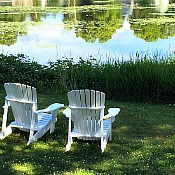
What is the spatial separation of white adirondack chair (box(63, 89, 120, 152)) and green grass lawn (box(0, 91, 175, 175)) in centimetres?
17

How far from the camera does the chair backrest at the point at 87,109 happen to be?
532cm

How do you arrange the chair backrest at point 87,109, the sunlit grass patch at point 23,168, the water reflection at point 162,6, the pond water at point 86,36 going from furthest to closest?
the water reflection at point 162,6, the pond water at point 86,36, the chair backrest at point 87,109, the sunlit grass patch at point 23,168

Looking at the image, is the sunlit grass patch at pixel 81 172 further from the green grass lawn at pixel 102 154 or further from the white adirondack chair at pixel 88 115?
the white adirondack chair at pixel 88 115

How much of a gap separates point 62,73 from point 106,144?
4.68 meters

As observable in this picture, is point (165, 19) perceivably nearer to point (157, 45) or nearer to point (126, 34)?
point (126, 34)

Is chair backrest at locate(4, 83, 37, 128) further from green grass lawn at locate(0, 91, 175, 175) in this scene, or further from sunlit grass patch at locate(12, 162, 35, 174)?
sunlit grass patch at locate(12, 162, 35, 174)

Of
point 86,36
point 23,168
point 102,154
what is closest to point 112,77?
point 102,154

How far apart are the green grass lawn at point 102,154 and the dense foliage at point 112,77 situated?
2.07 m

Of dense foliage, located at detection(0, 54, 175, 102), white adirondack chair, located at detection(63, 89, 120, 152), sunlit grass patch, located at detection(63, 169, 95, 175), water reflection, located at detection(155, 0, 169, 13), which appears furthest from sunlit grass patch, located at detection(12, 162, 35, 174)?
water reflection, located at detection(155, 0, 169, 13)

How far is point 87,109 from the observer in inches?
210

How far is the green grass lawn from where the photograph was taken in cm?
467

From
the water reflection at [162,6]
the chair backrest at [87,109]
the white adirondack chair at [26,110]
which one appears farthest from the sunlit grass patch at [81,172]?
the water reflection at [162,6]

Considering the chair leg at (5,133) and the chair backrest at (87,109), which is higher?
the chair backrest at (87,109)

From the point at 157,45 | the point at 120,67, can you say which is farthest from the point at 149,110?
the point at 157,45
